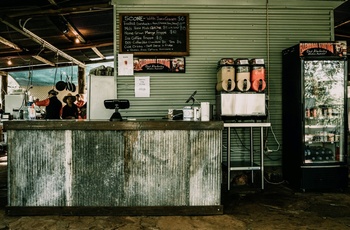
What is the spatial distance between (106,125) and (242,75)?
2513 millimetres

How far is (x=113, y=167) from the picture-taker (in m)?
3.81

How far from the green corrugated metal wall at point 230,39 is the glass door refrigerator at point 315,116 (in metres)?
0.30

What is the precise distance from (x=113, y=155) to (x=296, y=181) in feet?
10.7

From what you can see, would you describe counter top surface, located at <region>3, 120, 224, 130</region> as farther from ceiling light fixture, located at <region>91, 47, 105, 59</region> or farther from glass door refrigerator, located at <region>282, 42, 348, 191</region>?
ceiling light fixture, located at <region>91, 47, 105, 59</region>

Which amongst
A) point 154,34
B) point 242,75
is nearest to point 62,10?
point 154,34

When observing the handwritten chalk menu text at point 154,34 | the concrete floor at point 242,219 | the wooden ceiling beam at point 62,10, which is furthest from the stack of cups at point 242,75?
the wooden ceiling beam at point 62,10

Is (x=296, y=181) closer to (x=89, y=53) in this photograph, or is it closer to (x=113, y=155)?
(x=113, y=155)

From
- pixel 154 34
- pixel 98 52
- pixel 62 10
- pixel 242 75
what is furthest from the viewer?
pixel 98 52

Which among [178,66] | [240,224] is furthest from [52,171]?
[178,66]

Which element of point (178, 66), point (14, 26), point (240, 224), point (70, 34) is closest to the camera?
point (240, 224)

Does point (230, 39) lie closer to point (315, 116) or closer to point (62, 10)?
point (315, 116)

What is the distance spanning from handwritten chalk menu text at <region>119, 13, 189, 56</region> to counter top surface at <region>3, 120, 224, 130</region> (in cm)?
221

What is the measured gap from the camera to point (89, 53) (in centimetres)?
Answer: 1226

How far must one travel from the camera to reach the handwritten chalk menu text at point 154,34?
220 inches
